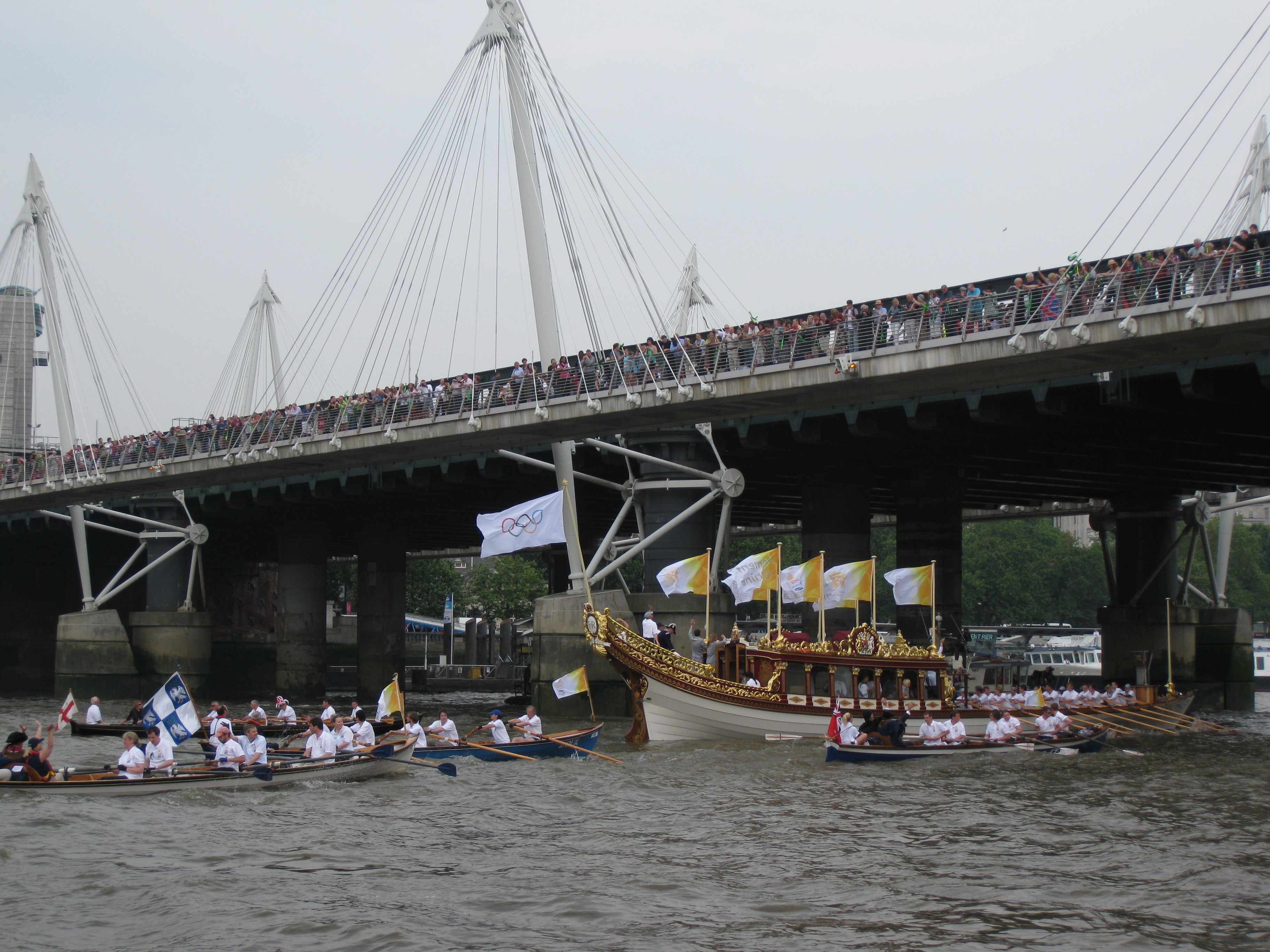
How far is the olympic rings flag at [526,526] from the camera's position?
138 feet

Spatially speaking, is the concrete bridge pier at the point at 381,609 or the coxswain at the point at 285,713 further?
the concrete bridge pier at the point at 381,609

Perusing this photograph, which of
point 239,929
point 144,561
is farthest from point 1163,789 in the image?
point 144,561

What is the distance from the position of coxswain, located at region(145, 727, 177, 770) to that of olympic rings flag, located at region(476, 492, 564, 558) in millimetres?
15180

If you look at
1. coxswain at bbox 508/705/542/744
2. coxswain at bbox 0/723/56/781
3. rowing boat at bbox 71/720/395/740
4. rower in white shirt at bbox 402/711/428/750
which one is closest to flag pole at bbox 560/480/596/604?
coxswain at bbox 508/705/542/744

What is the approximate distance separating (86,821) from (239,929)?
30.0 feet

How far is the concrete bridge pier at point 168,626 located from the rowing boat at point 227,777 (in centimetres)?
3104

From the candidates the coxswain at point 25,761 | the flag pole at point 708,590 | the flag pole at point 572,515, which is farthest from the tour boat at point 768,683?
the coxswain at point 25,761

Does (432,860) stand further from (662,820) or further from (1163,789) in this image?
(1163,789)

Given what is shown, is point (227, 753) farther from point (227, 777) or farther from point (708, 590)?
point (708, 590)

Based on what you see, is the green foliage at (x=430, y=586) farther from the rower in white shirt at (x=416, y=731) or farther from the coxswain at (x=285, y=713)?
the rower in white shirt at (x=416, y=731)

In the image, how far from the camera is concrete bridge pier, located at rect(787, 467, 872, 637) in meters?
50.3

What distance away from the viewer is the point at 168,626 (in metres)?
60.3

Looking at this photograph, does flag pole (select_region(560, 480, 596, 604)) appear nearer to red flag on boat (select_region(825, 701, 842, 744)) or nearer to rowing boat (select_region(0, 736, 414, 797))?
red flag on boat (select_region(825, 701, 842, 744))

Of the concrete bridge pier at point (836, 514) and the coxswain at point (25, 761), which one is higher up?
the concrete bridge pier at point (836, 514)
